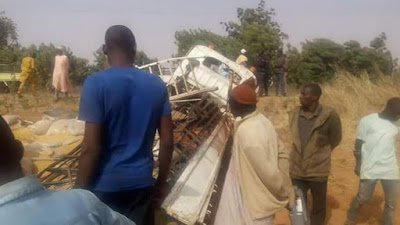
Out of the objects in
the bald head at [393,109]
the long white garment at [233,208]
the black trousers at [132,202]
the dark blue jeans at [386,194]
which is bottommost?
the dark blue jeans at [386,194]

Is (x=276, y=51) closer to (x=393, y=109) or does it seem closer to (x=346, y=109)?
(x=346, y=109)

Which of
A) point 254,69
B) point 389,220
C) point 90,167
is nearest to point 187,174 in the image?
point 90,167

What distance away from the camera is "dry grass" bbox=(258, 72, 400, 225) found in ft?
27.7

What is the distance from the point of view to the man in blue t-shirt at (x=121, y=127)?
2729 millimetres

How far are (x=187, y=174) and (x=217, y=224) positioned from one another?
536 millimetres

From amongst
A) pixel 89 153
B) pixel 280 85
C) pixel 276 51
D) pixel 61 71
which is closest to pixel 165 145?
pixel 89 153

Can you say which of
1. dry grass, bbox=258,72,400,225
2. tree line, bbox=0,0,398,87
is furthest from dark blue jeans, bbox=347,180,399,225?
tree line, bbox=0,0,398,87

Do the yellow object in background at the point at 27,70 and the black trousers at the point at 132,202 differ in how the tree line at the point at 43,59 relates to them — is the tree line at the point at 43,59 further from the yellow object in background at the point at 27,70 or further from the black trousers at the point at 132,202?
the black trousers at the point at 132,202

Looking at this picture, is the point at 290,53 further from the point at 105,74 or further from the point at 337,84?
the point at 105,74

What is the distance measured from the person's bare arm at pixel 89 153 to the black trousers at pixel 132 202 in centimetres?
12

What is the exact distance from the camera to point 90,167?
275cm

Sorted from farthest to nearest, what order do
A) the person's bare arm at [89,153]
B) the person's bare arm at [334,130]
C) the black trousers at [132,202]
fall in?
1. the person's bare arm at [334,130]
2. the black trousers at [132,202]
3. the person's bare arm at [89,153]

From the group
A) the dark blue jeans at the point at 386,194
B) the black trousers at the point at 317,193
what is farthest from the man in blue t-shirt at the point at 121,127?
the dark blue jeans at the point at 386,194

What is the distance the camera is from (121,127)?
2.82m
